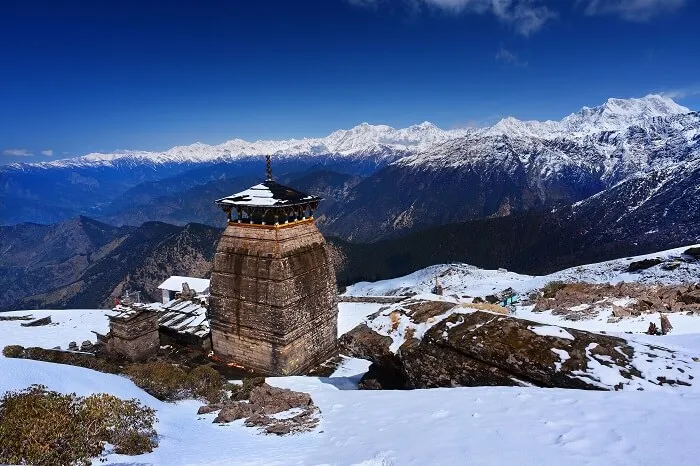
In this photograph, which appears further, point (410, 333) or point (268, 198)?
point (268, 198)

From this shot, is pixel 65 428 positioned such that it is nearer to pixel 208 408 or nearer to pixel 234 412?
pixel 234 412

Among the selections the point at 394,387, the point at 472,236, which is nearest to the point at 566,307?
the point at 394,387

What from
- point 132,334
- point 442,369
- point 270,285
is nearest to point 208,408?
point 442,369

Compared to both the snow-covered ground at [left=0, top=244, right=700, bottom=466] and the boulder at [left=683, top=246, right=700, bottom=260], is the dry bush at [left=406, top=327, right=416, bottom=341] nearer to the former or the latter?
the snow-covered ground at [left=0, top=244, right=700, bottom=466]

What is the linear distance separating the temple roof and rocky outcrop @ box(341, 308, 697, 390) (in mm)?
9439

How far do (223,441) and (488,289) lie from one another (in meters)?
52.8

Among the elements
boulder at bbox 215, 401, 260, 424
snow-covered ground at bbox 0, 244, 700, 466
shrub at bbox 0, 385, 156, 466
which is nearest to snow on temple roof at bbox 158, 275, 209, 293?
snow-covered ground at bbox 0, 244, 700, 466

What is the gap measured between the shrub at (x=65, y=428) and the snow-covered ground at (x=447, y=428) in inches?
20.6

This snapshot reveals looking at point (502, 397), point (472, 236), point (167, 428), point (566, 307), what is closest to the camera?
point (502, 397)

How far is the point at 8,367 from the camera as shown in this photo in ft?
37.0

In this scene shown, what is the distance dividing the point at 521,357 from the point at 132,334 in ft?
65.6

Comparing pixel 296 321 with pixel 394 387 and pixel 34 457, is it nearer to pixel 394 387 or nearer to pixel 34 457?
pixel 394 387

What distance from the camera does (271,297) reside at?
20.7 meters

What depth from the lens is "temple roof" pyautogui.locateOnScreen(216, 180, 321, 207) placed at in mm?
20625
